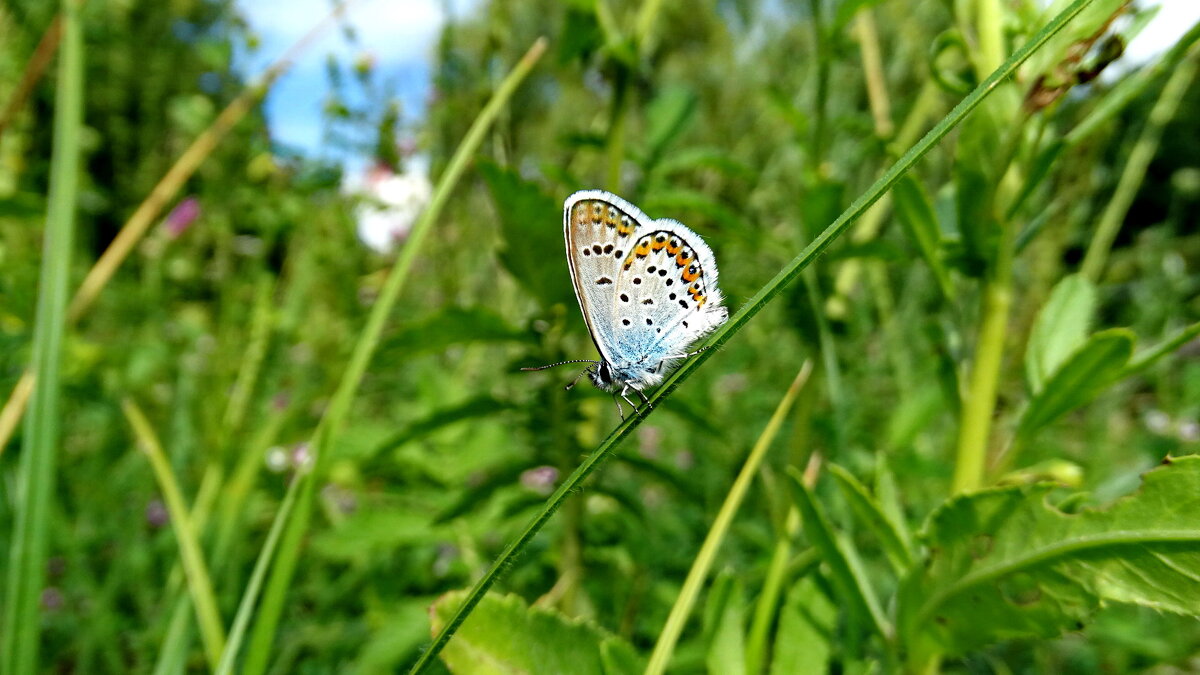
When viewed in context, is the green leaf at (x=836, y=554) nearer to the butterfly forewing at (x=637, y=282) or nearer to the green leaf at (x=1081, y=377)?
the green leaf at (x=1081, y=377)

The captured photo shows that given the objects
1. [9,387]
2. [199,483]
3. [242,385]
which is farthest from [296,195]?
[9,387]

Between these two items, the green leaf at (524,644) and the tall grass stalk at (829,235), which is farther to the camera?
the green leaf at (524,644)

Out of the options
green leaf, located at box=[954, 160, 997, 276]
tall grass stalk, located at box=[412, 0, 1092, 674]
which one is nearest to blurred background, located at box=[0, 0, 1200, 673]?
green leaf, located at box=[954, 160, 997, 276]

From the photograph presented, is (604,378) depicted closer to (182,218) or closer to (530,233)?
(530,233)

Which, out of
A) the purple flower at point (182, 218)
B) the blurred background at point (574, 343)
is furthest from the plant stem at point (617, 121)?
the purple flower at point (182, 218)

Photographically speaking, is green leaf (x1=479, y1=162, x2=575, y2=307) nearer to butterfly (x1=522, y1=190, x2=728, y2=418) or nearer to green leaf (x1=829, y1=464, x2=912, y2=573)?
butterfly (x1=522, y1=190, x2=728, y2=418)

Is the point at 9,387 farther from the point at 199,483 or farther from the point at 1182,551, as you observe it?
the point at 1182,551

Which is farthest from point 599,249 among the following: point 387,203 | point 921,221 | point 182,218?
point 182,218
